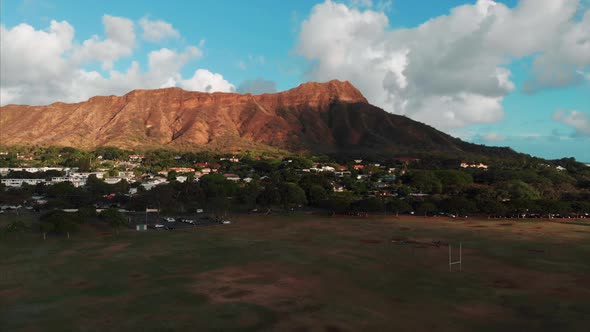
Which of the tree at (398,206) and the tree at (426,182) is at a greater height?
the tree at (426,182)

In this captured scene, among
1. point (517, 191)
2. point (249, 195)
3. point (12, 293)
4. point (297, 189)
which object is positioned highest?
point (517, 191)

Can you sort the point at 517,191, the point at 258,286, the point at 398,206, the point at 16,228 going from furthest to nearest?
the point at 517,191 → the point at 398,206 → the point at 16,228 → the point at 258,286

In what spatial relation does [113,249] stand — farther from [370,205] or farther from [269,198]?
[370,205]

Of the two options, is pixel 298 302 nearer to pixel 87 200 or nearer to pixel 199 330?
pixel 199 330

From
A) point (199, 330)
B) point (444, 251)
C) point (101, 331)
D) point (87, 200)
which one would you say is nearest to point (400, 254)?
point (444, 251)

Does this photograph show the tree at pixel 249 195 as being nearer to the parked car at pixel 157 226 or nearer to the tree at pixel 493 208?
the parked car at pixel 157 226

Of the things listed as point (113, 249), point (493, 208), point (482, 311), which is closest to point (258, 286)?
point (482, 311)

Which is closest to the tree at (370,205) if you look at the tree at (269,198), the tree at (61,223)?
the tree at (269,198)

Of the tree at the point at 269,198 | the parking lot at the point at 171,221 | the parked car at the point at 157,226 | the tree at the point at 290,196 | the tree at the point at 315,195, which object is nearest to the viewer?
the parked car at the point at 157,226
